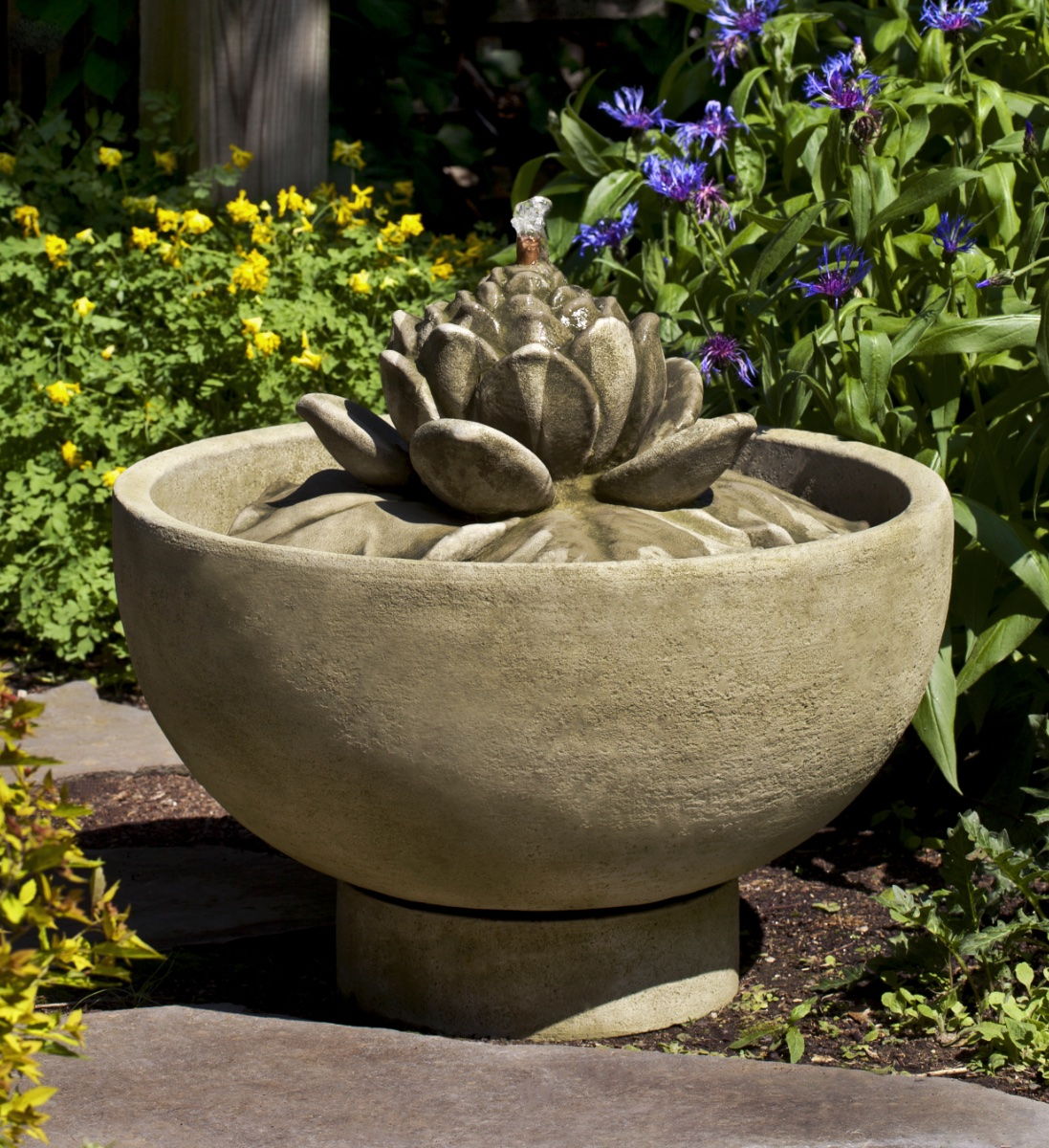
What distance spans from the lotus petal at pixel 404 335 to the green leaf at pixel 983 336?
0.95m

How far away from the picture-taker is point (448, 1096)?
Answer: 2.06m

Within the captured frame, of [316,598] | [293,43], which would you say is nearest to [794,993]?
[316,598]

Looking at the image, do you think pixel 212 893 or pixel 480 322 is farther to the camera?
pixel 212 893

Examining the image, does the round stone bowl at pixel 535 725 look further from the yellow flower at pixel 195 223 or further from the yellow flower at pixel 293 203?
the yellow flower at pixel 293 203

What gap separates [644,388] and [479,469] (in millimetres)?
341

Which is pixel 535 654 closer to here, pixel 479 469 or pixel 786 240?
pixel 479 469

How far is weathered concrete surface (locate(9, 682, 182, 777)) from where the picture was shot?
12.8ft

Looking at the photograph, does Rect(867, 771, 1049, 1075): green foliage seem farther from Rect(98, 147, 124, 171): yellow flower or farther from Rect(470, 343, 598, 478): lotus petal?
Rect(98, 147, 124, 171): yellow flower

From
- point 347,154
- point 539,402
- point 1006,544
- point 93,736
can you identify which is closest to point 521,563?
point 539,402

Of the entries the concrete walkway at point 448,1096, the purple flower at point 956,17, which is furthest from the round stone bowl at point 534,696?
the purple flower at point 956,17

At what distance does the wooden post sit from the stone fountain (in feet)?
7.47

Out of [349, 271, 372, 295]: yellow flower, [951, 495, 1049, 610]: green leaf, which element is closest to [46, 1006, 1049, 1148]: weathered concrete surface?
[951, 495, 1049, 610]: green leaf

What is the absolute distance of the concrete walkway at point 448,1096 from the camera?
1.96m

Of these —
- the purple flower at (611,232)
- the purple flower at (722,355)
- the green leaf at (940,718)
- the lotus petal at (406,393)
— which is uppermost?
the purple flower at (611,232)
